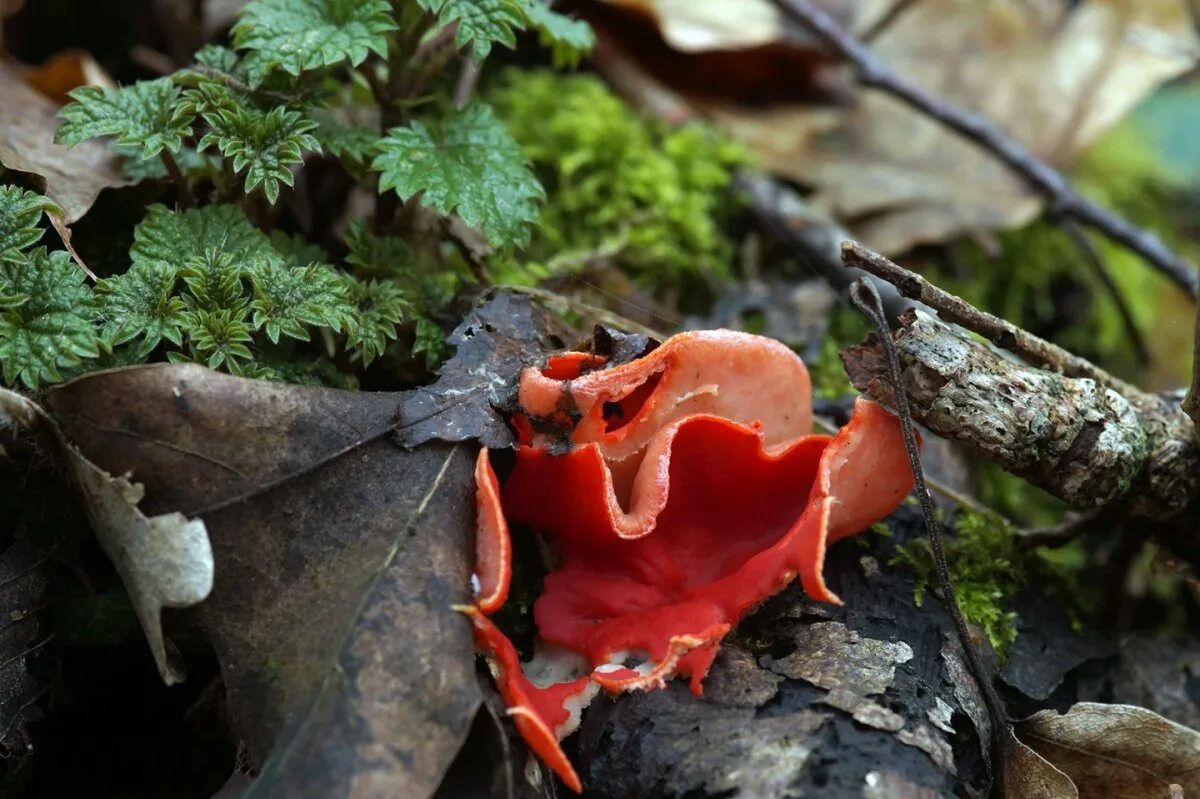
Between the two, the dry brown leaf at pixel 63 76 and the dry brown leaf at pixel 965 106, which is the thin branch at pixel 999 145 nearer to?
the dry brown leaf at pixel 965 106

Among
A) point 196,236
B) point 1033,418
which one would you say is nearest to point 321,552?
point 196,236

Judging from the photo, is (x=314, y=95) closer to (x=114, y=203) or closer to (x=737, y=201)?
(x=114, y=203)

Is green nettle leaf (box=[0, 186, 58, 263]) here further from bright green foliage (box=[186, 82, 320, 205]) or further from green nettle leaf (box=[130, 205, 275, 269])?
bright green foliage (box=[186, 82, 320, 205])

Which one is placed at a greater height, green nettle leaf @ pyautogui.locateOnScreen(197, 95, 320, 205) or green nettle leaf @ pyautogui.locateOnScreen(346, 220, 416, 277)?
green nettle leaf @ pyautogui.locateOnScreen(197, 95, 320, 205)

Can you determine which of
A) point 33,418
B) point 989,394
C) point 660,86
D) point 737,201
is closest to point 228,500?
point 33,418

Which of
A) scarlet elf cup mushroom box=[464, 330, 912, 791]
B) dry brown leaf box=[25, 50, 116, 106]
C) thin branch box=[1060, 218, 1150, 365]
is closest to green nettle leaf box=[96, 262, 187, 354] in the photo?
scarlet elf cup mushroom box=[464, 330, 912, 791]

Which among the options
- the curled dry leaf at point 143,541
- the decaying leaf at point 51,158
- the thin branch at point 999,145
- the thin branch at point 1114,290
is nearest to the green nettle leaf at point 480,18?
the decaying leaf at point 51,158
